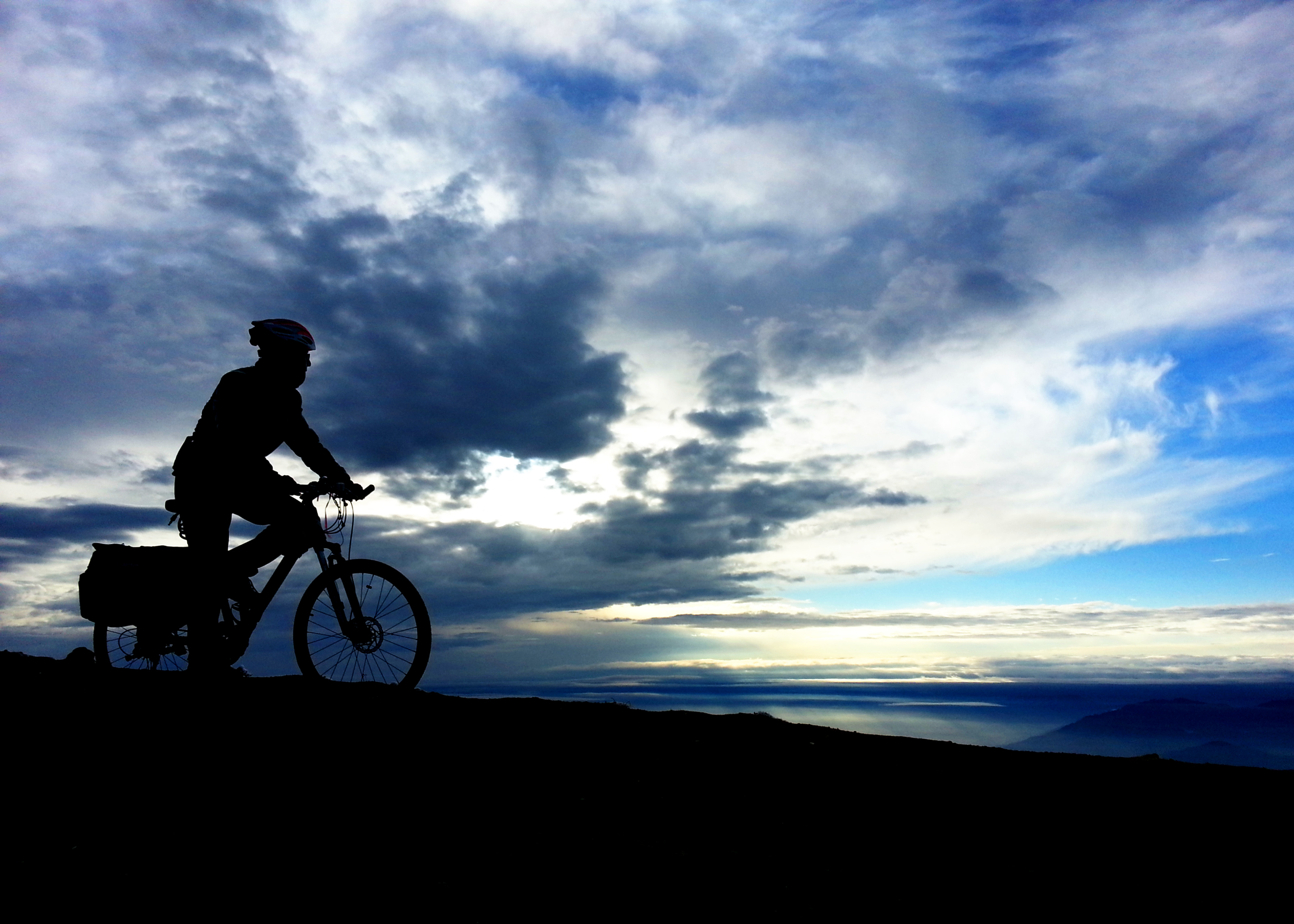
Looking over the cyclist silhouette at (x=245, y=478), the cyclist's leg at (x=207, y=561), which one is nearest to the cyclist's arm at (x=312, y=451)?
the cyclist silhouette at (x=245, y=478)

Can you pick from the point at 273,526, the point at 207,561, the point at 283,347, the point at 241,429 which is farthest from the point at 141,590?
the point at 283,347

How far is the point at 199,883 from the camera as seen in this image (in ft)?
11.5

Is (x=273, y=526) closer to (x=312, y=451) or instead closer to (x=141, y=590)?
(x=312, y=451)

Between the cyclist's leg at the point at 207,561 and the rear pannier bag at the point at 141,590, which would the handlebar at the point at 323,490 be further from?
the rear pannier bag at the point at 141,590

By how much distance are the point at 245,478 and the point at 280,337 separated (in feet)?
4.15

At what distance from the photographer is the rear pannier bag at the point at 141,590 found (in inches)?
297

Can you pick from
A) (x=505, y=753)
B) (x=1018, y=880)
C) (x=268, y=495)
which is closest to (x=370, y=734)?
(x=505, y=753)

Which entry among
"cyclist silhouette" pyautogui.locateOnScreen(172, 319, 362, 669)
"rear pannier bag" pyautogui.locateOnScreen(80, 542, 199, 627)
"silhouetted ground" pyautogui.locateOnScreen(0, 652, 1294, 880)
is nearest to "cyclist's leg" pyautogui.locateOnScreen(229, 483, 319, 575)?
"cyclist silhouette" pyautogui.locateOnScreen(172, 319, 362, 669)

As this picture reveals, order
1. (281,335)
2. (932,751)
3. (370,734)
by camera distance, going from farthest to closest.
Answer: (281,335) < (932,751) < (370,734)

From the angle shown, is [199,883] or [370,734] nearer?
[199,883]

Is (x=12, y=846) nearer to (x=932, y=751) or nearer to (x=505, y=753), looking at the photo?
(x=505, y=753)

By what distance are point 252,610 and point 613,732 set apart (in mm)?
3632

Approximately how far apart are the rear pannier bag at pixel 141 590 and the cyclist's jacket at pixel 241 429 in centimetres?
97

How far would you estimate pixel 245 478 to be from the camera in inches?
279
